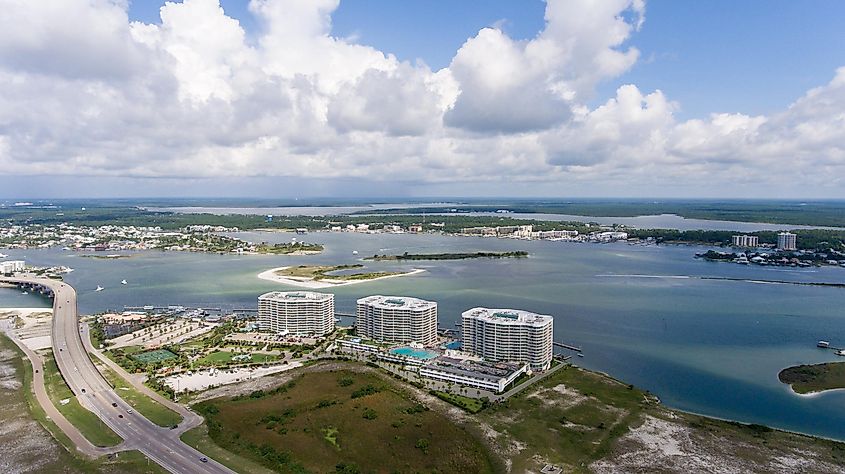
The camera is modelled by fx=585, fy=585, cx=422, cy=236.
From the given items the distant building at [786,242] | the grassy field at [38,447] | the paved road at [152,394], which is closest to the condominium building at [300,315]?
the paved road at [152,394]

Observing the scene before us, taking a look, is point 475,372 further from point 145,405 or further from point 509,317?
point 145,405

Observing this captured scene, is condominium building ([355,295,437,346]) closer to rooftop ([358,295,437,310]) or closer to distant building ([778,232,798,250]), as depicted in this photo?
rooftop ([358,295,437,310])

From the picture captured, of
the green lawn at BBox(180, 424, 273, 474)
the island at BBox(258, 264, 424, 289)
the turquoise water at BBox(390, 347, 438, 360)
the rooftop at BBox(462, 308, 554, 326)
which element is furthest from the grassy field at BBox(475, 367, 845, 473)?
the island at BBox(258, 264, 424, 289)

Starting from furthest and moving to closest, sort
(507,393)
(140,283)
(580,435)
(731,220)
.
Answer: (731,220)
(140,283)
(507,393)
(580,435)

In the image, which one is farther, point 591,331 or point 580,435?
point 591,331

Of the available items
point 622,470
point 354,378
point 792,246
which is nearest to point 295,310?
point 354,378

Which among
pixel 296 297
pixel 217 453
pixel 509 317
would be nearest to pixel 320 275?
pixel 296 297

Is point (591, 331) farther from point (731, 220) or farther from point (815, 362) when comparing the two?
point (731, 220)
